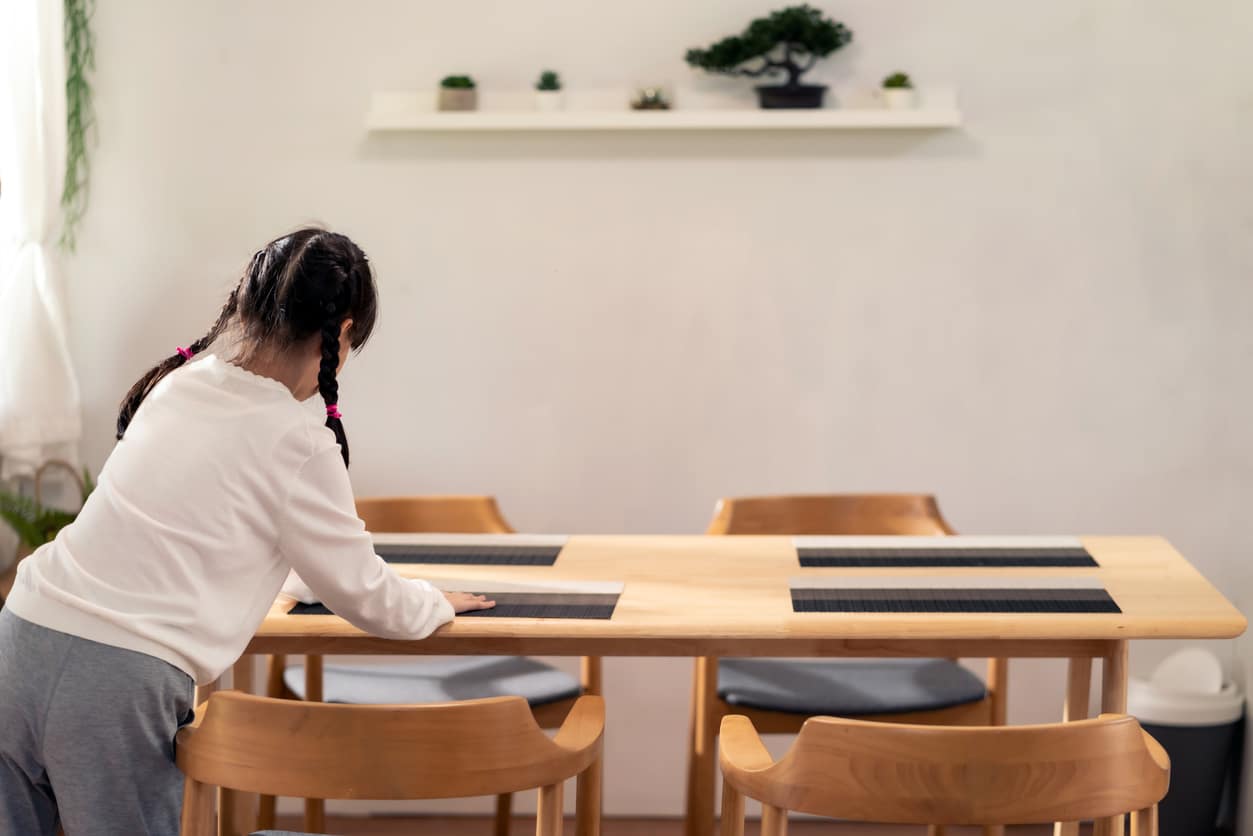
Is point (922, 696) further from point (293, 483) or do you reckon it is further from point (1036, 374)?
point (293, 483)

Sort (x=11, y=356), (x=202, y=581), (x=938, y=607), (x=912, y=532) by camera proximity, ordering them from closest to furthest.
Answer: (x=202, y=581)
(x=938, y=607)
(x=912, y=532)
(x=11, y=356)

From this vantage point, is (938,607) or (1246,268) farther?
(1246,268)

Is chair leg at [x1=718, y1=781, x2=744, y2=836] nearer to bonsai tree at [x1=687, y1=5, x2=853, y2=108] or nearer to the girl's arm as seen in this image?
the girl's arm

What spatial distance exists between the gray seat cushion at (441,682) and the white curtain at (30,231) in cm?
91

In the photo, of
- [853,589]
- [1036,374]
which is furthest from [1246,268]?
[853,589]

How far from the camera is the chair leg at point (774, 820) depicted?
157cm

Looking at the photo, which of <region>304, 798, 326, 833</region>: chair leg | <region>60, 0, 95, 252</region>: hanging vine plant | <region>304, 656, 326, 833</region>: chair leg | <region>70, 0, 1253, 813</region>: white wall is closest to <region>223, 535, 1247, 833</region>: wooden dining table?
<region>304, 656, 326, 833</region>: chair leg

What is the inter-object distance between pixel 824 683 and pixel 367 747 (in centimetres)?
123

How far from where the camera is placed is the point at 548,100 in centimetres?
308

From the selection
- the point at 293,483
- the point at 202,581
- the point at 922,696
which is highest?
the point at 293,483

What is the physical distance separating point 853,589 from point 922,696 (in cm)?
51

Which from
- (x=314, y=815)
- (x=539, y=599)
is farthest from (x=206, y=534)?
(x=314, y=815)

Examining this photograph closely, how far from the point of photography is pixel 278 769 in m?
1.47

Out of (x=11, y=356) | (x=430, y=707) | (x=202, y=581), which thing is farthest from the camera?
(x=11, y=356)
